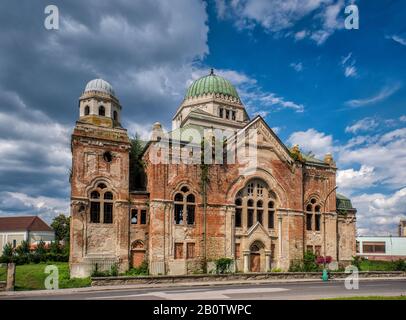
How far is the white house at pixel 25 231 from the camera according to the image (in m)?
81.9

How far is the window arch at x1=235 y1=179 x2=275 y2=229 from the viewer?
35781mm

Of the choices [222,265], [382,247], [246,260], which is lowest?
[382,247]

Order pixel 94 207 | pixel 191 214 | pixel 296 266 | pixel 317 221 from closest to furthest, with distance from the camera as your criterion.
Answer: pixel 94 207 → pixel 191 214 → pixel 296 266 → pixel 317 221

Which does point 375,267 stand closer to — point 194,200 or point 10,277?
point 194,200

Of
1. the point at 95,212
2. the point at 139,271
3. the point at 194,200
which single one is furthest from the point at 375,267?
the point at 95,212

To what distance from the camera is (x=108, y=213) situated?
104 ft

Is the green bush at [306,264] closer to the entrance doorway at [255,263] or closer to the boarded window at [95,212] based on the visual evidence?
the entrance doorway at [255,263]

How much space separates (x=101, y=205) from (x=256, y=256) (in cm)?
1484

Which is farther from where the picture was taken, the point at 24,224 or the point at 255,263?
the point at 24,224

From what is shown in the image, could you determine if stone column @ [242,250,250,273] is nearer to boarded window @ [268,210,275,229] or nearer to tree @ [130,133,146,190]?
boarded window @ [268,210,275,229]
